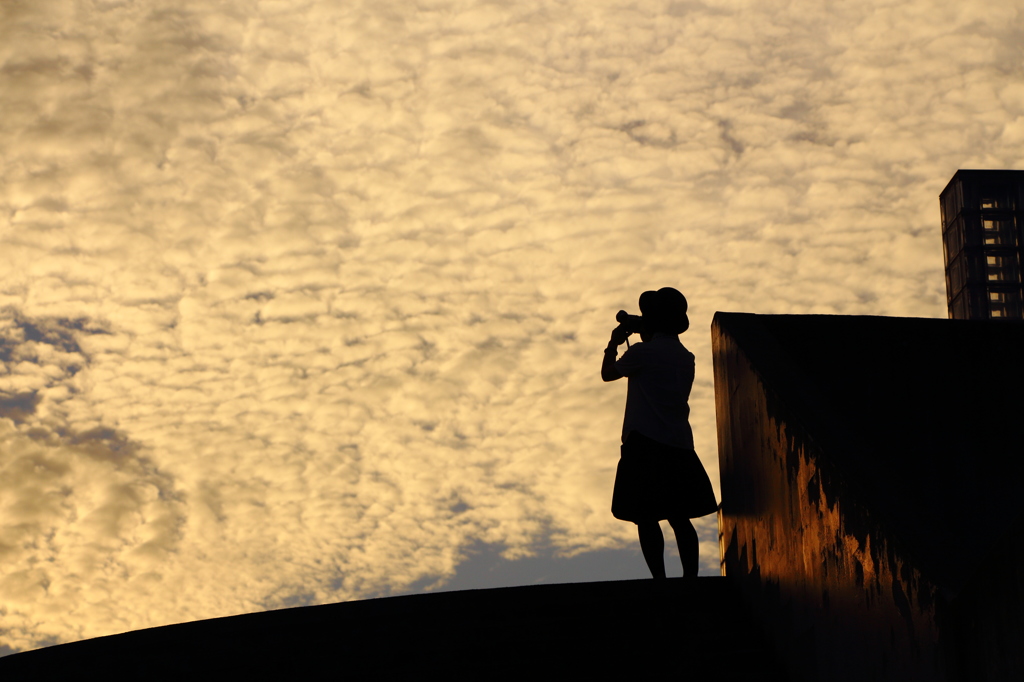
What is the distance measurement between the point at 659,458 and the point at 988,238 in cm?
4281

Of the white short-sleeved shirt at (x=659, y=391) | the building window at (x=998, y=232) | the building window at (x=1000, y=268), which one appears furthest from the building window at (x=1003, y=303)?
the white short-sleeved shirt at (x=659, y=391)

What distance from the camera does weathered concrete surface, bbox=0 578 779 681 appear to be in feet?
16.4

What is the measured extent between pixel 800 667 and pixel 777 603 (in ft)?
1.41

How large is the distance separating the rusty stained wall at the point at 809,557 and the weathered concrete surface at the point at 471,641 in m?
0.29

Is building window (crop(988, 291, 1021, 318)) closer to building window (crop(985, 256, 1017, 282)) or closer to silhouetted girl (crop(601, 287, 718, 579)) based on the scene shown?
building window (crop(985, 256, 1017, 282))

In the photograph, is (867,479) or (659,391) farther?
(659,391)

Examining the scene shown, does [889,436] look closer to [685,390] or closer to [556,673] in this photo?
[685,390]

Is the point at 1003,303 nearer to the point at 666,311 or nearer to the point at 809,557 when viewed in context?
the point at 666,311

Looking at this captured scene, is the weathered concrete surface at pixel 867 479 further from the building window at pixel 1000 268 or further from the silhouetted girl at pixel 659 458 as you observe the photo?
the building window at pixel 1000 268

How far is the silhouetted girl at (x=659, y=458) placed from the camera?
20.1 ft

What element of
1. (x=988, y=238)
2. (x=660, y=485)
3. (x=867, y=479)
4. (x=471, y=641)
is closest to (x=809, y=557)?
(x=867, y=479)

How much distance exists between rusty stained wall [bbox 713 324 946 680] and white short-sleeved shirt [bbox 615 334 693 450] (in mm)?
284

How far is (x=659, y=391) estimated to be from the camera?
6281 millimetres

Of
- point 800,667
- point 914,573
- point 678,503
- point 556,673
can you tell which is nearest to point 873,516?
point 914,573
